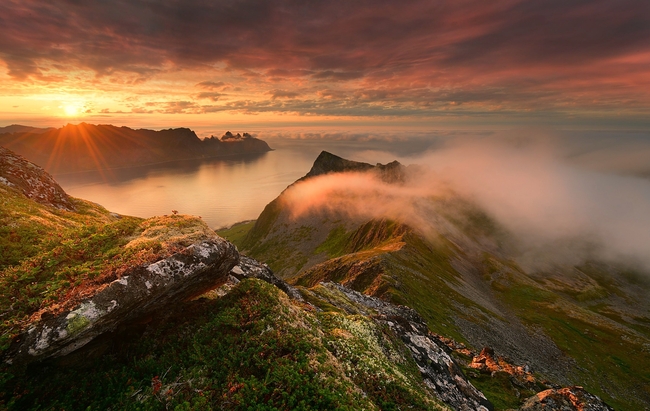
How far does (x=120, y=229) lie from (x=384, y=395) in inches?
772

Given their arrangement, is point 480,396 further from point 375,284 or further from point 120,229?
point 375,284

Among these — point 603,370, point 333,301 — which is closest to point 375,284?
point 333,301

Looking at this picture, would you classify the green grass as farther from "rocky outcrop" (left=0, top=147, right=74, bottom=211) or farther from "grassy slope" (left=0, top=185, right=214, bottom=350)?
"rocky outcrop" (left=0, top=147, right=74, bottom=211)

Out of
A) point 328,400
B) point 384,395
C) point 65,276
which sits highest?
point 65,276

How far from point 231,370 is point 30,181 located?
3512 centimetres

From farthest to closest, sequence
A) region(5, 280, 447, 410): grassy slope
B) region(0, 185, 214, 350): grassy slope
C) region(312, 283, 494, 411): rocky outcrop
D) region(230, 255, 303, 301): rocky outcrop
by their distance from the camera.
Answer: region(230, 255, 303, 301): rocky outcrop → region(312, 283, 494, 411): rocky outcrop → region(0, 185, 214, 350): grassy slope → region(5, 280, 447, 410): grassy slope

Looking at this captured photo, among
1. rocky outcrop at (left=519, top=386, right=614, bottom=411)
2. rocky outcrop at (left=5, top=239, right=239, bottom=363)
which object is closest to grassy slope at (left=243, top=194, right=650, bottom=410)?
rocky outcrop at (left=519, top=386, right=614, bottom=411)

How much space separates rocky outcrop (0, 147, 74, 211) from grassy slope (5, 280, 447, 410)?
2652 centimetres

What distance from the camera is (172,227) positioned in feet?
62.3

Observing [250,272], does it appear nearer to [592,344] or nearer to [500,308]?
[500,308]

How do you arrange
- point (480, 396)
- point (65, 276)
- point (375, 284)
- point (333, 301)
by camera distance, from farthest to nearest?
point (375, 284) → point (333, 301) → point (480, 396) → point (65, 276)

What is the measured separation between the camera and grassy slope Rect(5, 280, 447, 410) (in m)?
12.7

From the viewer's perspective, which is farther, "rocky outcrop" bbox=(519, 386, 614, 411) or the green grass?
the green grass

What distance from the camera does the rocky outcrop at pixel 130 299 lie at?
1185 centimetres
